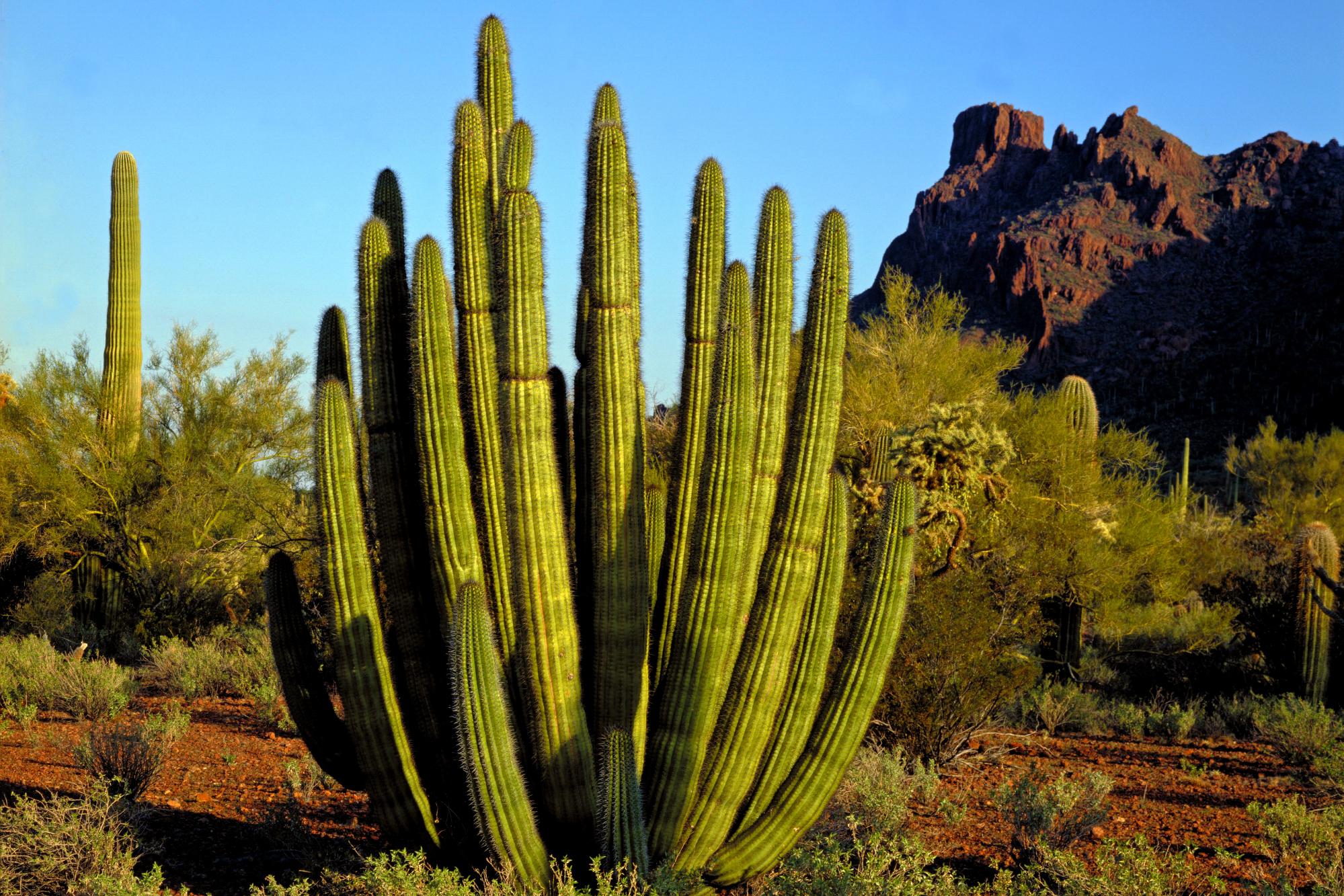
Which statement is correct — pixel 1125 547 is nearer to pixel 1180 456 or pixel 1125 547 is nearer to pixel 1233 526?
pixel 1233 526

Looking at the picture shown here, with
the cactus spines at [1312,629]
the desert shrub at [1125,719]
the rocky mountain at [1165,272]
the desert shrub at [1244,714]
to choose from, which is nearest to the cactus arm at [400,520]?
the desert shrub at [1125,719]

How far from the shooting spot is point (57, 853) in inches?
213

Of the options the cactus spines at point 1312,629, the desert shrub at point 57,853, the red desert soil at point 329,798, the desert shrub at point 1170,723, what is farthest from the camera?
the cactus spines at point 1312,629

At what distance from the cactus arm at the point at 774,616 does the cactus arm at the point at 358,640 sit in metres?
1.39

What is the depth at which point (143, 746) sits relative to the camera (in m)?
6.99

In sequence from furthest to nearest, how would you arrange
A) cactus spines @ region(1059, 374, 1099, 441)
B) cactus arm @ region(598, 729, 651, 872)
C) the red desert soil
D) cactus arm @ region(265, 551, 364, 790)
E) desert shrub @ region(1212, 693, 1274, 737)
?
cactus spines @ region(1059, 374, 1099, 441) → desert shrub @ region(1212, 693, 1274, 737) → the red desert soil → cactus arm @ region(265, 551, 364, 790) → cactus arm @ region(598, 729, 651, 872)

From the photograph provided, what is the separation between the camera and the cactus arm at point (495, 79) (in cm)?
551

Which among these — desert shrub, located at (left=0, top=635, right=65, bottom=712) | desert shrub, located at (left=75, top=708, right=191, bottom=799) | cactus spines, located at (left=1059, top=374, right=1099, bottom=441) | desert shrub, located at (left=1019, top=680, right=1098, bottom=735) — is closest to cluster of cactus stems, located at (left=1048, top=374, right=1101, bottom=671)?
cactus spines, located at (left=1059, top=374, right=1099, bottom=441)

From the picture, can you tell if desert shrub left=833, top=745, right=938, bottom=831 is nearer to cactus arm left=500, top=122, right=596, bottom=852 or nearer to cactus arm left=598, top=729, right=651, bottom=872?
cactus arm left=598, top=729, right=651, bottom=872

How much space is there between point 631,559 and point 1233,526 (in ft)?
67.2

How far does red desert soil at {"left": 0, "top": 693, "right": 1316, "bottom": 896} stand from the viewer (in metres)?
6.02

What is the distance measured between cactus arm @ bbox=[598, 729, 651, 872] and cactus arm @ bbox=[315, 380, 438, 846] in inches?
40.1

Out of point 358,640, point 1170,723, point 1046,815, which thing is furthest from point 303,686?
point 1170,723

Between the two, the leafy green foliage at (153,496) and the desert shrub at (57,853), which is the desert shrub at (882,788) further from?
the leafy green foliage at (153,496)
